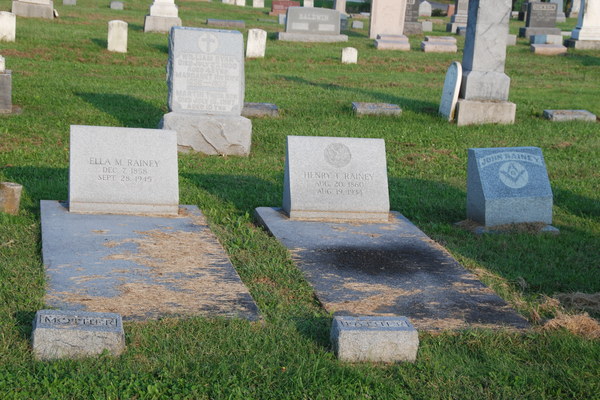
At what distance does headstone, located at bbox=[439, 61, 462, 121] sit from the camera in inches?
573

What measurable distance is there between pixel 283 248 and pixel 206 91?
5.06 m

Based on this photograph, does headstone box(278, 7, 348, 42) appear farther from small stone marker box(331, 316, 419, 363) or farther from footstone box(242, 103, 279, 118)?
small stone marker box(331, 316, 419, 363)

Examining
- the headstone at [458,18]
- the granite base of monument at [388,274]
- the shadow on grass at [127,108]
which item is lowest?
the granite base of monument at [388,274]

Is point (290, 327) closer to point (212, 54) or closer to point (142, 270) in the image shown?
point (142, 270)

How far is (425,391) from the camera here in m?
4.74

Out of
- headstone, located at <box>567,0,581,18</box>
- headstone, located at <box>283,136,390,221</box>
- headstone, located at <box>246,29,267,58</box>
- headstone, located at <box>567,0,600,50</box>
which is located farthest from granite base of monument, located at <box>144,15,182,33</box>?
headstone, located at <box>567,0,581,18</box>

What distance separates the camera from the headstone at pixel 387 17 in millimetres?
27094

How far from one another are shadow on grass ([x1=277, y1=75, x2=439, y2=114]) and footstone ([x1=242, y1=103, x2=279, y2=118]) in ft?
9.20

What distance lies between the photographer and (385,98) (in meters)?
17.1

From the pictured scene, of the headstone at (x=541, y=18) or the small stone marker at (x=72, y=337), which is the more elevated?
the headstone at (x=541, y=18)

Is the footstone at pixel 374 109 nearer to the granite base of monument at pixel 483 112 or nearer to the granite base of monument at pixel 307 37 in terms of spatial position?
the granite base of monument at pixel 483 112

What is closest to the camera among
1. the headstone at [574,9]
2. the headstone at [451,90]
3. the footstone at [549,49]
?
the headstone at [451,90]

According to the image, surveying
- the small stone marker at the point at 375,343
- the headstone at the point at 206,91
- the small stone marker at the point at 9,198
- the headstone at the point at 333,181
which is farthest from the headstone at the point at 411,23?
the small stone marker at the point at 375,343

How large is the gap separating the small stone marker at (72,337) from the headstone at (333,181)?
3.47 m
